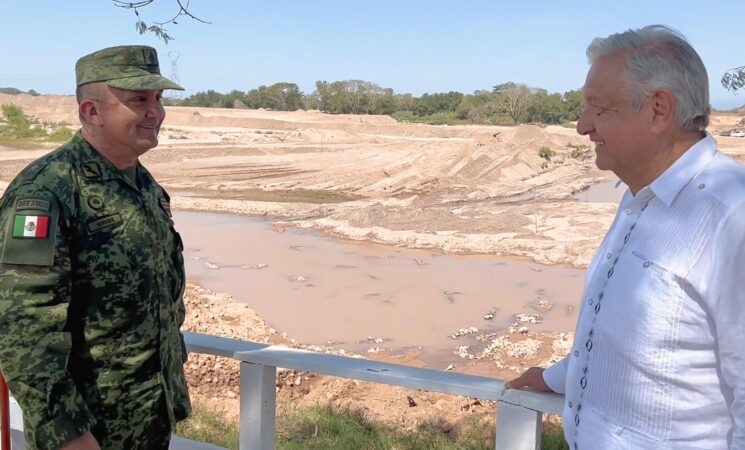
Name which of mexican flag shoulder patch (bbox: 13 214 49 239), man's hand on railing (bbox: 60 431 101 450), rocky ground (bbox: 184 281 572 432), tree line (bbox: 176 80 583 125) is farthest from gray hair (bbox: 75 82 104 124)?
tree line (bbox: 176 80 583 125)

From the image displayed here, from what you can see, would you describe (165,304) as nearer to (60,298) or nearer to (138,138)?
(60,298)

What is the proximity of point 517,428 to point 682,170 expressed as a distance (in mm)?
905

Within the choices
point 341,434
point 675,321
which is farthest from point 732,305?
point 341,434

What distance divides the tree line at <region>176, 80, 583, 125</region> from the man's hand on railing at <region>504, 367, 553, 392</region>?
5836 centimetres

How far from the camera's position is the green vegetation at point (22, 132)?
45.9 meters

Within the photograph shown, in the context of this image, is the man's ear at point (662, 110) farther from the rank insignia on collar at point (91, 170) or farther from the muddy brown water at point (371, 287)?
the muddy brown water at point (371, 287)

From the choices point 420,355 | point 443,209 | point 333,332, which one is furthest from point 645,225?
point 443,209

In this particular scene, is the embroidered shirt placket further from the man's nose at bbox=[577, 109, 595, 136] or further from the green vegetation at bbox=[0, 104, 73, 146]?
the green vegetation at bbox=[0, 104, 73, 146]

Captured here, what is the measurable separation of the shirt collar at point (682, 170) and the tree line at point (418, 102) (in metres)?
58.7

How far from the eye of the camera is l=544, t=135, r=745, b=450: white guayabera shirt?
4.76 feet

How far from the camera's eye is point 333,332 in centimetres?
1195

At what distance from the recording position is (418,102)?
81.0m

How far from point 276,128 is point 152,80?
5611 cm

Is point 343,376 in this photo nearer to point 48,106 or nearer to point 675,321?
point 675,321
